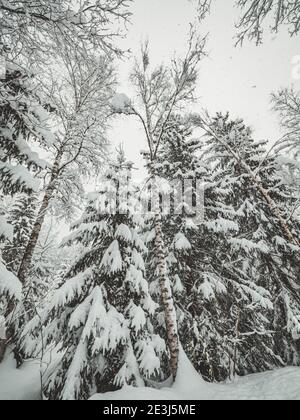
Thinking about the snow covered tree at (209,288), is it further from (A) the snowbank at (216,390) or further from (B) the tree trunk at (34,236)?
(B) the tree trunk at (34,236)

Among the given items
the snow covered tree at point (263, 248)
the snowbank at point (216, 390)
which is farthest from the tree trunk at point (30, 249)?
the snow covered tree at point (263, 248)

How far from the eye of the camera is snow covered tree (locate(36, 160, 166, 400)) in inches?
230

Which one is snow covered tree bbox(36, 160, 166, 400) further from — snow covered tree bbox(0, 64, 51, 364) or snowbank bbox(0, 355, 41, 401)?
snow covered tree bbox(0, 64, 51, 364)

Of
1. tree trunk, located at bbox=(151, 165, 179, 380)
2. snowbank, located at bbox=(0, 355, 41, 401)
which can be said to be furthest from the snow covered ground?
tree trunk, located at bbox=(151, 165, 179, 380)

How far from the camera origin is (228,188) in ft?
34.3

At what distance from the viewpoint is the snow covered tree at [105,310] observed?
19.2 feet

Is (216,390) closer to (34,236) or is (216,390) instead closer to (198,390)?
(198,390)

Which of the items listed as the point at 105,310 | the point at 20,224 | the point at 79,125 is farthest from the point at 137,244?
the point at 20,224

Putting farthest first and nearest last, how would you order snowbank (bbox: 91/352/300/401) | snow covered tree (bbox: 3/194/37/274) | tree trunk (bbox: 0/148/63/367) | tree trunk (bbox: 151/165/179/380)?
snow covered tree (bbox: 3/194/37/274), tree trunk (bbox: 0/148/63/367), tree trunk (bbox: 151/165/179/380), snowbank (bbox: 91/352/300/401)

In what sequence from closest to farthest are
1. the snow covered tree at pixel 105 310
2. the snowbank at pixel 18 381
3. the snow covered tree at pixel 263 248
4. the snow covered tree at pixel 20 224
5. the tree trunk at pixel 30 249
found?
the snow covered tree at pixel 105 310
the snowbank at pixel 18 381
the tree trunk at pixel 30 249
the snow covered tree at pixel 263 248
the snow covered tree at pixel 20 224

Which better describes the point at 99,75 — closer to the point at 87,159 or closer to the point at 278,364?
the point at 87,159

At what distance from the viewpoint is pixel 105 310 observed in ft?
20.3

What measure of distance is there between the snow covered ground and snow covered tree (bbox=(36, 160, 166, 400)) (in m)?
0.64

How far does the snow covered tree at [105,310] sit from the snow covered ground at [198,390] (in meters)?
0.64
